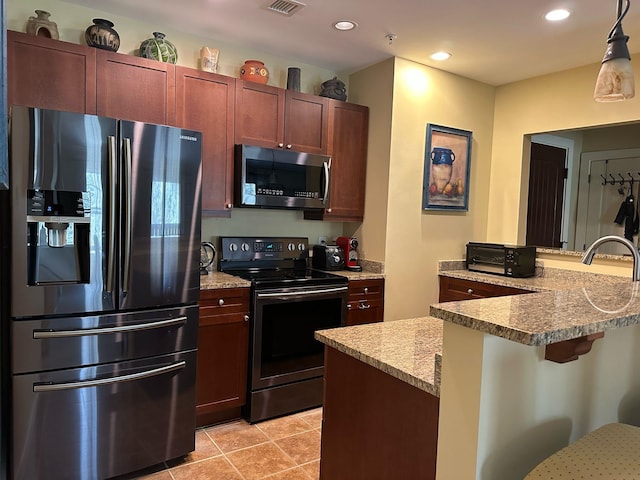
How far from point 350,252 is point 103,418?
6.98ft

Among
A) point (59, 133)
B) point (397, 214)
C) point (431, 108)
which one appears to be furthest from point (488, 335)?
point (431, 108)

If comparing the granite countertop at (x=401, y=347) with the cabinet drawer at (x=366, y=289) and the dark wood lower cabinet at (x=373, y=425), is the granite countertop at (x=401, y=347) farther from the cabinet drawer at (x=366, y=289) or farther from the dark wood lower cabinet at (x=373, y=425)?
the cabinet drawer at (x=366, y=289)

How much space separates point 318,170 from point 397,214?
0.73 m

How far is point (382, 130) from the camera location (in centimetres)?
357

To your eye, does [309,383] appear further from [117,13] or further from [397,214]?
[117,13]

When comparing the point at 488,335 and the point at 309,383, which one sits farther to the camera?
the point at 309,383

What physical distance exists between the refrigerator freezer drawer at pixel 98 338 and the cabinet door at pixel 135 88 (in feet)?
4.03

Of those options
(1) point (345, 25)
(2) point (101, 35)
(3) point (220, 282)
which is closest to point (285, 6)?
(1) point (345, 25)

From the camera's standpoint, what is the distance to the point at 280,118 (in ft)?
10.8

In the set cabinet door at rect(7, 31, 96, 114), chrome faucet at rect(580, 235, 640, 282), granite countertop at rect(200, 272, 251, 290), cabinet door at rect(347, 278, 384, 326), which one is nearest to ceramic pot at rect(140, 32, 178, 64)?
cabinet door at rect(7, 31, 96, 114)

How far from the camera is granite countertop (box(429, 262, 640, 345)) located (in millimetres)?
996

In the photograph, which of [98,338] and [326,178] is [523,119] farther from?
[98,338]

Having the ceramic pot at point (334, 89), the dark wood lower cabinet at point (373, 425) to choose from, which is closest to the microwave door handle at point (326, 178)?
the ceramic pot at point (334, 89)

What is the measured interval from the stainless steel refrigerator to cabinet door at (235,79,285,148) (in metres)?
0.72
